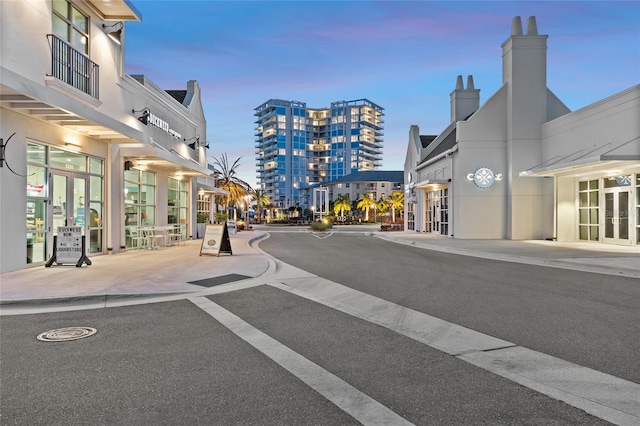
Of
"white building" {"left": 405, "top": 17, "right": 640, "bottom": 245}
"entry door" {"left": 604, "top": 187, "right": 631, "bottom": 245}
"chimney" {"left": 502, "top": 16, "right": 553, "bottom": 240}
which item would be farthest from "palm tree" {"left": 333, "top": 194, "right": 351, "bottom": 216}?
"entry door" {"left": 604, "top": 187, "right": 631, "bottom": 245}

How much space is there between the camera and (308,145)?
186m

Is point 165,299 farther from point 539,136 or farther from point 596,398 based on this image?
point 539,136

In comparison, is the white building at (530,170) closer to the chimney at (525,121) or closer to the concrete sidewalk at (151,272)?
the chimney at (525,121)

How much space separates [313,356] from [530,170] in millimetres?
21316

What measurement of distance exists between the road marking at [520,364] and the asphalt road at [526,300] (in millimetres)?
258

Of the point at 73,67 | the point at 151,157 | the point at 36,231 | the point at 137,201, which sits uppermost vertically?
the point at 73,67

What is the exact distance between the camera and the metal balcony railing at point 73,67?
12750mm

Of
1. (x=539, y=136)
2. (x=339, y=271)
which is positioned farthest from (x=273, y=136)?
(x=339, y=271)

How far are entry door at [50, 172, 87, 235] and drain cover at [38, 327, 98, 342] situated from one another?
320 inches

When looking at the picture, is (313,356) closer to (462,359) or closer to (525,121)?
(462,359)

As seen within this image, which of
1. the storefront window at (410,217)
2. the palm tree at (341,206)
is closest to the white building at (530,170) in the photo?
the storefront window at (410,217)

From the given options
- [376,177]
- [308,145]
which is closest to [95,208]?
[376,177]

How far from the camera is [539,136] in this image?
82.6ft

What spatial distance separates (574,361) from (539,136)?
23472 mm
